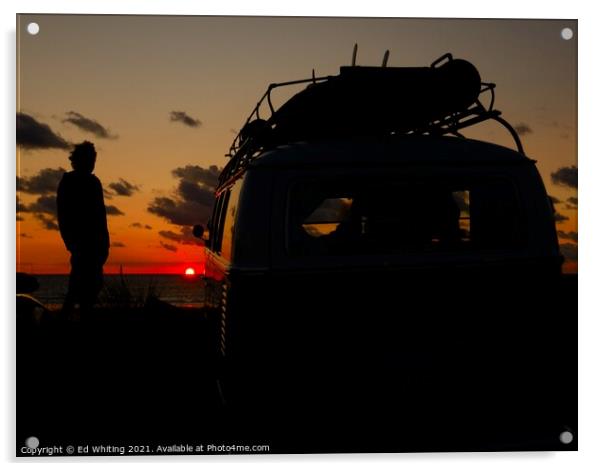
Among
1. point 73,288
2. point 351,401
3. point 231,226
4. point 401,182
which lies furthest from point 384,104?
point 73,288

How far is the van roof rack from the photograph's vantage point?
153 inches

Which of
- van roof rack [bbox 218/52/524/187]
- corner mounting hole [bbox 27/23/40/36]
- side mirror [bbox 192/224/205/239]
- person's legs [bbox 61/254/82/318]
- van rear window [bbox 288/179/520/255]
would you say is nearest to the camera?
van rear window [bbox 288/179/520/255]

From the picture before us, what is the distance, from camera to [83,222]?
529 cm

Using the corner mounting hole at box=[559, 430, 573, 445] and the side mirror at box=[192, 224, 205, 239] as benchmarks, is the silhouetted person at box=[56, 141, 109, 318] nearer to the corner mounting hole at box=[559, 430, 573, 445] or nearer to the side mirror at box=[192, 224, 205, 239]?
the side mirror at box=[192, 224, 205, 239]

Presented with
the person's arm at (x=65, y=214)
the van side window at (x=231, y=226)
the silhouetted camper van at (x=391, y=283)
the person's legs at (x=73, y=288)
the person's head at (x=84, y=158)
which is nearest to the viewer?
the silhouetted camper van at (x=391, y=283)

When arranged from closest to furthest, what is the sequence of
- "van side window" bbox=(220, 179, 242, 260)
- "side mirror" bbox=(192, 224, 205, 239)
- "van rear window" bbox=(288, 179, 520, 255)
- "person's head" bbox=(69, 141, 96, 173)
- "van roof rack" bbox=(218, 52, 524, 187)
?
"van rear window" bbox=(288, 179, 520, 255), "van side window" bbox=(220, 179, 242, 260), "van roof rack" bbox=(218, 52, 524, 187), "person's head" bbox=(69, 141, 96, 173), "side mirror" bbox=(192, 224, 205, 239)

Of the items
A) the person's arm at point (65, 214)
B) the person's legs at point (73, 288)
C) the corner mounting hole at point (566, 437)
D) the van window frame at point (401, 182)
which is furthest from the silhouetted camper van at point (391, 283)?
the person's legs at point (73, 288)

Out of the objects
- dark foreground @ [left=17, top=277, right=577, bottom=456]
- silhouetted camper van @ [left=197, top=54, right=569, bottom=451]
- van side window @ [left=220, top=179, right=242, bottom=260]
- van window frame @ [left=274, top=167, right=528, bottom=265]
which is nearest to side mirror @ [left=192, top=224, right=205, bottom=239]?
dark foreground @ [left=17, top=277, right=577, bottom=456]

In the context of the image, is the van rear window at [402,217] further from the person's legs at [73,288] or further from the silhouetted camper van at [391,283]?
the person's legs at [73,288]

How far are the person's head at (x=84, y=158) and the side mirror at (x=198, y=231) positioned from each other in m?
1.87

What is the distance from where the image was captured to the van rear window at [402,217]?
130 inches

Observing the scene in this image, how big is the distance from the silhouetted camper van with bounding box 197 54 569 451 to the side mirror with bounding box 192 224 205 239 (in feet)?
11.0

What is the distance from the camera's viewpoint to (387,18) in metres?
4.40

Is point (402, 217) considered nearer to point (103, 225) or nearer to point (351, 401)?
point (351, 401)
